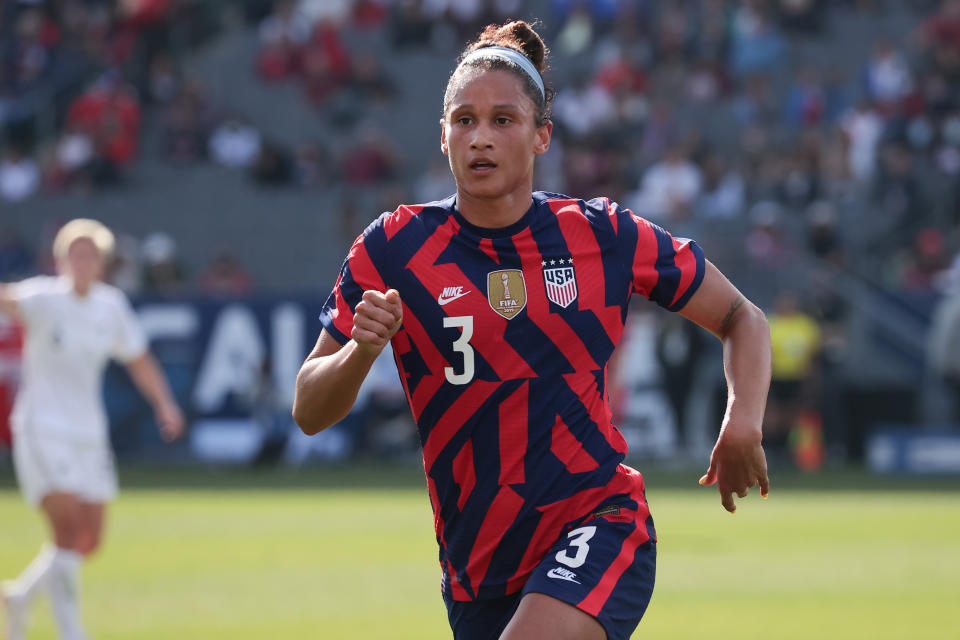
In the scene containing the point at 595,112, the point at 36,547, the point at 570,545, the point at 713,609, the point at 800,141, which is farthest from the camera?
the point at 595,112

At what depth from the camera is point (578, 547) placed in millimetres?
4441

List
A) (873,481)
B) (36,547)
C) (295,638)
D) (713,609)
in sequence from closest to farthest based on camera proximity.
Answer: (295,638) → (713,609) → (36,547) → (873,481)

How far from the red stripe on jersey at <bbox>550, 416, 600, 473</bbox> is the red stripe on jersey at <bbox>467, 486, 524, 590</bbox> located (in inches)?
7.0

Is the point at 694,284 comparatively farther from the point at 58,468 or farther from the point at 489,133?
the point at 58,468

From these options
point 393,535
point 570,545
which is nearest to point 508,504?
point 570,545

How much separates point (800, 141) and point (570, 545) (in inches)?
750

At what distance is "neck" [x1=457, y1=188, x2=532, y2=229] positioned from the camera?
4.64m

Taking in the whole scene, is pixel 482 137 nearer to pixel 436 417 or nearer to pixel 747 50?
pixel 436 417

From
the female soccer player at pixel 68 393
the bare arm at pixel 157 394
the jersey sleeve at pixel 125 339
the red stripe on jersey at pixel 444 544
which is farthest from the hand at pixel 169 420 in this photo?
the red stripe on jersey at pixel 444 544

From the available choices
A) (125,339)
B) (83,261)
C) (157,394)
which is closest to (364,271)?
(83,261)

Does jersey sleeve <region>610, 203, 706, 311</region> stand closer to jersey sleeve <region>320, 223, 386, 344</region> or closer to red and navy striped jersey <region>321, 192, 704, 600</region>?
red and navy striped jersey <region>321, 192, 704, 600</region>

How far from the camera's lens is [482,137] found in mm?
4469

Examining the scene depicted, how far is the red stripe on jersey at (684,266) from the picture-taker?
4695 mm

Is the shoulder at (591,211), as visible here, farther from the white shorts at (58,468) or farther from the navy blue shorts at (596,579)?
the white shorts at (58,468)
